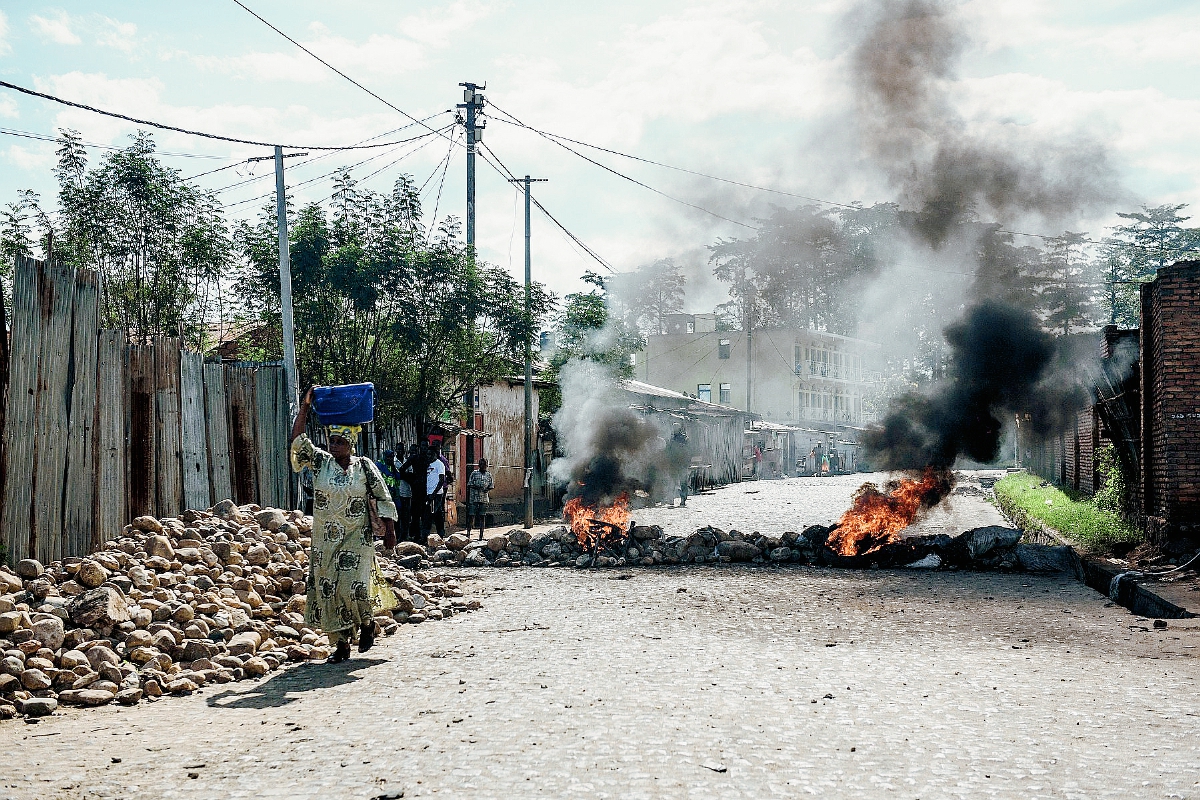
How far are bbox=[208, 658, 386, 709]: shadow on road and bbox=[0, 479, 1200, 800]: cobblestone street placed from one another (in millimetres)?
30

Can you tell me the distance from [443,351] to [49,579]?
10574mm

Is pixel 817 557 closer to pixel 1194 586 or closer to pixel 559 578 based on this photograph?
pixel 559 578

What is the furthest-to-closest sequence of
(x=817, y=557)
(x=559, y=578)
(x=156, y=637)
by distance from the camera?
1. (x=817, y=557)
2. (x=559, y=578)
3. (x=156, y=637)

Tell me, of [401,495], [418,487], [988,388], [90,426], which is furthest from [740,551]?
[90,426]

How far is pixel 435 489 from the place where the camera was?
1642 centimetres

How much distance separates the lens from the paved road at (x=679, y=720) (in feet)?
14.4

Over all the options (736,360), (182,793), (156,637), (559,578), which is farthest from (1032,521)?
(736,360)

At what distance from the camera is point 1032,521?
62.3 ft

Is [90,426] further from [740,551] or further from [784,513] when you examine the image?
[784,513]

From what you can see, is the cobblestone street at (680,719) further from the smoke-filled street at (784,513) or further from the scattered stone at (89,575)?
the smoke-filled street at (784,513)

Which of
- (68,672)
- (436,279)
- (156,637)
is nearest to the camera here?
(68,672)

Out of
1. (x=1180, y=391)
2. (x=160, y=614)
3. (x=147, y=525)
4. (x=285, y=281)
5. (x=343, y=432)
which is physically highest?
(x=285, y=281)

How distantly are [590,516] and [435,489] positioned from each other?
2662 millimetres

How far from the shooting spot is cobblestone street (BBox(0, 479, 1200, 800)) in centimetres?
439
